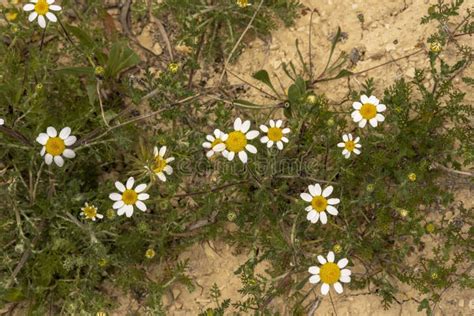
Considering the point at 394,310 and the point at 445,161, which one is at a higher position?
the point at 445,161

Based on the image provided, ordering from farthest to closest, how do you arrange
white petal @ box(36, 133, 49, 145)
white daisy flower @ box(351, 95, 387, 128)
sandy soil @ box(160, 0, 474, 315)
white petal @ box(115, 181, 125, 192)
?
1. sandy soil @ box(160, 0, 474, 315)
2. white daisy flower @ box(351, 95, 387, 128)
3. white petal @ box(115, 181, 125, 192)
4. white petal @ box(36, 133, 49, 145)

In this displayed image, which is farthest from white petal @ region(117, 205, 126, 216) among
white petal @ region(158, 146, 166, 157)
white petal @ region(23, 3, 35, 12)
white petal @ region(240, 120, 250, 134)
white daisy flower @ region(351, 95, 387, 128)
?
white daisy flower @ region(351, 95, 387, 128)

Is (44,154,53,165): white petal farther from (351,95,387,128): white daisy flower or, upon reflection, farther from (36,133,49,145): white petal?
(351,95,387,128): white daisy flower

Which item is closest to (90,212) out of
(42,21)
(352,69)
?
(42,21)

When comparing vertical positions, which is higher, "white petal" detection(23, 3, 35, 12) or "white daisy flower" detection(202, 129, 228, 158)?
"white petal" detection(23, 3, 35, 12)

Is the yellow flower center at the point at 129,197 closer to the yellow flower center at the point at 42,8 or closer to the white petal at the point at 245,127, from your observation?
the white petal at the point at 245,127

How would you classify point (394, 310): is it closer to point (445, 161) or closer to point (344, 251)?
point (344, 251)

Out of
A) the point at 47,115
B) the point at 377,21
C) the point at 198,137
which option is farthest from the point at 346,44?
the point at 47,115

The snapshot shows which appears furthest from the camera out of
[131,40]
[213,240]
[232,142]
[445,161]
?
[131,40]
